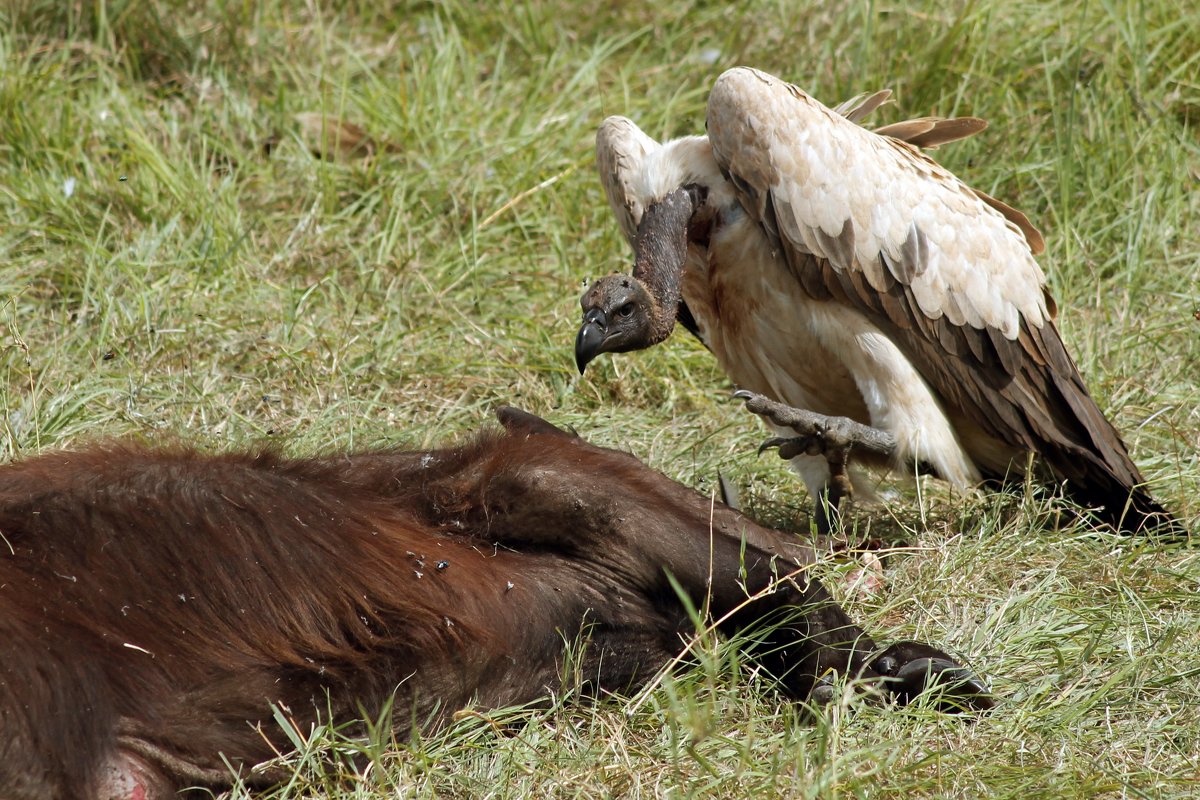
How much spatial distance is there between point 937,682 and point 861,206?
1.60 metres

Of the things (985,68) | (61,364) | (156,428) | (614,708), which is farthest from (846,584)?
(985,68)

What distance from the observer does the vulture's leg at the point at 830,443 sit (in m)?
3.84

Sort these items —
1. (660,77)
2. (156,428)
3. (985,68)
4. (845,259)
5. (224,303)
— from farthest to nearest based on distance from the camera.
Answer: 1. (660,77)
2. (985,68)
3. (224,303)
4. (156,428)
5. (845,259)

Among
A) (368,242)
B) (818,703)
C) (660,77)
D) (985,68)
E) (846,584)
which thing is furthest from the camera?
(660,77)

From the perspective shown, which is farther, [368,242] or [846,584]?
[368,242]

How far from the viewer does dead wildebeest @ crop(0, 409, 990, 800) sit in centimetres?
244

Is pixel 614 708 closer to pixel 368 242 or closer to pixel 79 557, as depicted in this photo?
pixel 79 557

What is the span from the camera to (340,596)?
8.77ft

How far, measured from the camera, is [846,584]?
3.37 meters

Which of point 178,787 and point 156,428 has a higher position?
point 178,787

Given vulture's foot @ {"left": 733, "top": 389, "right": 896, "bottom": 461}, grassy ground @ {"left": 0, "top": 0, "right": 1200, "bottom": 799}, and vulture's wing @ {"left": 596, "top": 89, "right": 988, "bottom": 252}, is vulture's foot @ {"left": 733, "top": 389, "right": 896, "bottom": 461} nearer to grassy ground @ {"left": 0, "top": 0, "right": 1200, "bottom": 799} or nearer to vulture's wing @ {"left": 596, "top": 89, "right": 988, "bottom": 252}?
grassy ground @ {"left": 0, "top": 0, "right": 1200, "bottom": 799}

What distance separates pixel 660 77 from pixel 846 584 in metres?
3.55

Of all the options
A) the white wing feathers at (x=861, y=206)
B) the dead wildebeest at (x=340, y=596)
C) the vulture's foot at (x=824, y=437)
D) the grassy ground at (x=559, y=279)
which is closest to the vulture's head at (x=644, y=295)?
the white wing feathers at (x=861, y=206)

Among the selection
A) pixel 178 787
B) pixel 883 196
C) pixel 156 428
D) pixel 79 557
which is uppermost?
pixel 883 196
